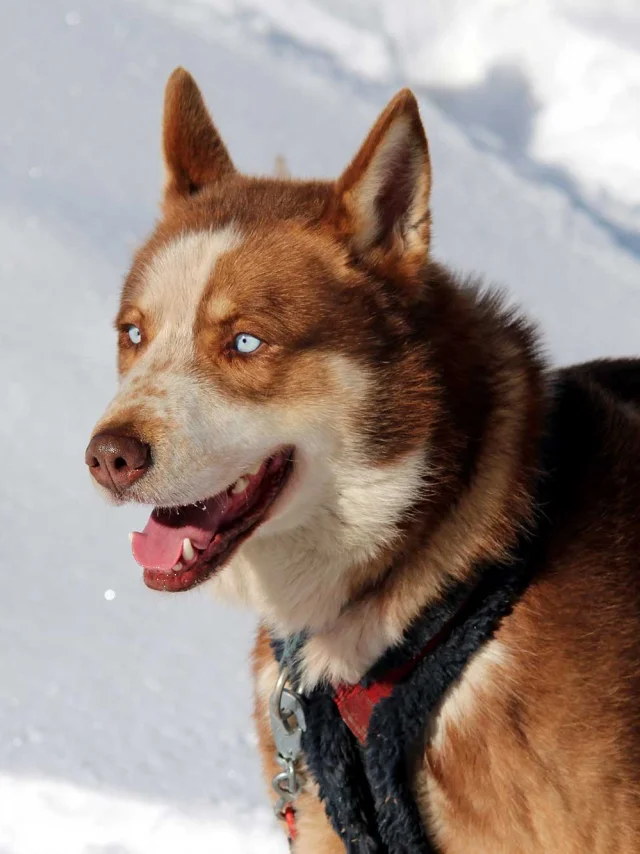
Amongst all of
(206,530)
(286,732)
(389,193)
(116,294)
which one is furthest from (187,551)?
(116,294)

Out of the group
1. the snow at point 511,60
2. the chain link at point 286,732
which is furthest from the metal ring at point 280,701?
the snow at point 511,60

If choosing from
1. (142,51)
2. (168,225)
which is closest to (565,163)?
(142,51)

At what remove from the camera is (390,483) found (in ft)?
Answer: 5.70

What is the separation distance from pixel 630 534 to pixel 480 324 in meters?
0.48

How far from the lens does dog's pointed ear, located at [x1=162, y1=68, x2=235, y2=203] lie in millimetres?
2148

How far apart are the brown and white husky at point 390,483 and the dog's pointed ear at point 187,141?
0.33 meters

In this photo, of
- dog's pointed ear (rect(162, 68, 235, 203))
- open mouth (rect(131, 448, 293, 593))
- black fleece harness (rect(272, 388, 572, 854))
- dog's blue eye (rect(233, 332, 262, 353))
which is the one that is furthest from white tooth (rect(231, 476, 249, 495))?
dog's pointed ear (rect(162, 68, 235, 203))

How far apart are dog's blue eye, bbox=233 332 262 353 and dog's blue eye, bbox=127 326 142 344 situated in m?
0.25

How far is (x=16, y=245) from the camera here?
4.82m

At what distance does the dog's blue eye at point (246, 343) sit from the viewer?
1770 millimetres

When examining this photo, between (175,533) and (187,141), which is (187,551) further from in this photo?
(187,141)

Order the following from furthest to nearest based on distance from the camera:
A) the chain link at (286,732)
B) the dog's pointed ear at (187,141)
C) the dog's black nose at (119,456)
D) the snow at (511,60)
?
the snow at (511,60), the dog's pointed ear at (187,141), the chain link at (286,732), the dog's black nose at (119,456)

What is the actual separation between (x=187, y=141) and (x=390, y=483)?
97 cm

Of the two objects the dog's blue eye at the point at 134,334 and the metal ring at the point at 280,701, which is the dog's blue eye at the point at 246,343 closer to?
the dog's blue eye at the point at 134,334
